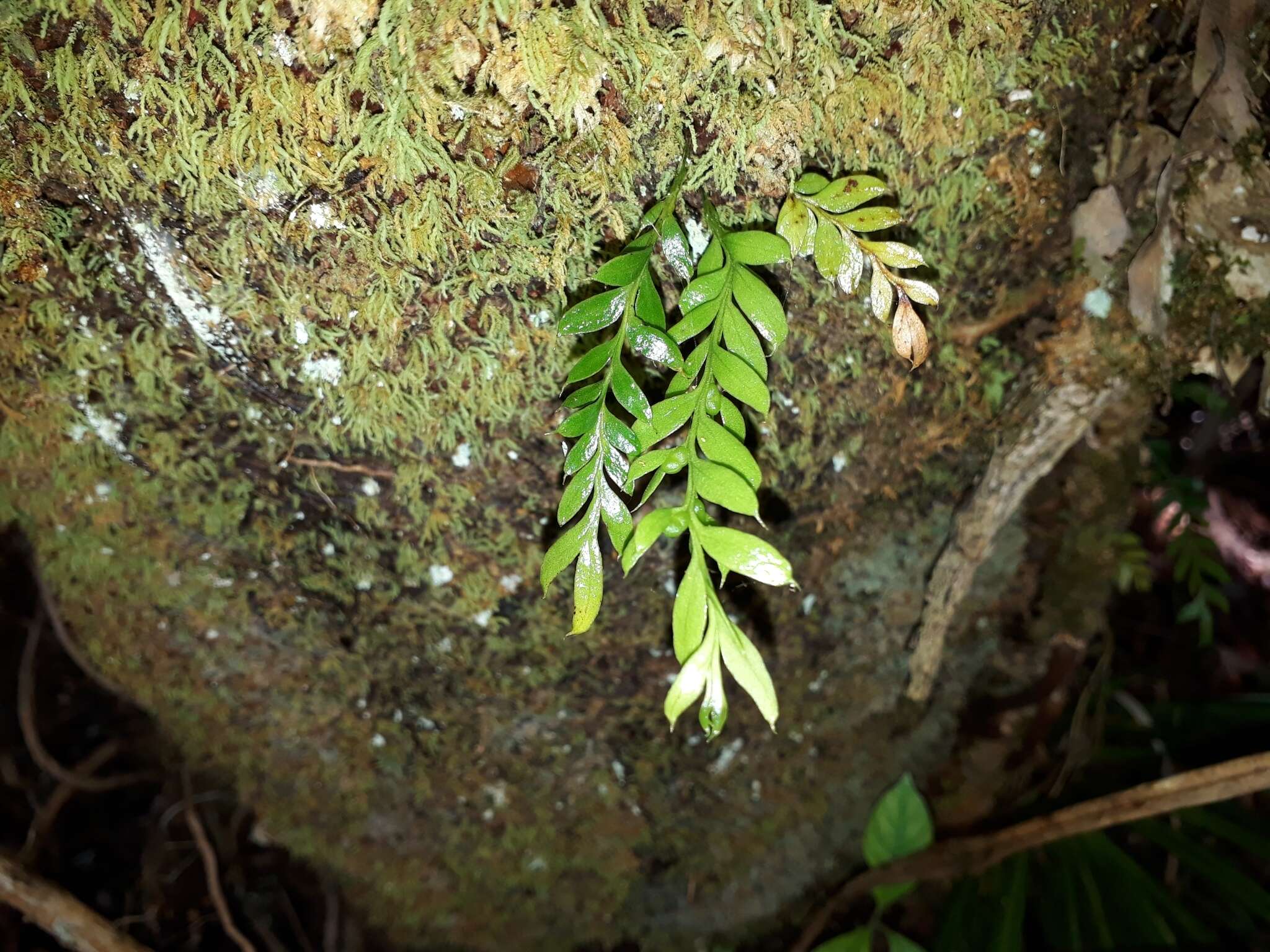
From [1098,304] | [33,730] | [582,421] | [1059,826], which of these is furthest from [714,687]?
[33,730]

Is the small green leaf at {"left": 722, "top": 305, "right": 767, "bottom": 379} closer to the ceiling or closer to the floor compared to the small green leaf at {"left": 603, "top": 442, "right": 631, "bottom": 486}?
closer to the ceiling

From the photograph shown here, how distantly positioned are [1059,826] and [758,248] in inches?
75.4

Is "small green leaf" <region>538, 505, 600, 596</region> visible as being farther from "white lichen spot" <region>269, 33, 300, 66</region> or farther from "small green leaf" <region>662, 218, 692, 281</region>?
"white lichen spot" <region>269, 33, 300, 66</region>

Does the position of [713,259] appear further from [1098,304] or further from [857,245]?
[1098,304]

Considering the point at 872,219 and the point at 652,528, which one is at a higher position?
the point at 872,219

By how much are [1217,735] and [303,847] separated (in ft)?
8.90

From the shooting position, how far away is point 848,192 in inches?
45.6

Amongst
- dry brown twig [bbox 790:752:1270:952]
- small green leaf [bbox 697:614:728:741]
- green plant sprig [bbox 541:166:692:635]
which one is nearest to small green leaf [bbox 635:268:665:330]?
green plant sprig [bbox 541:166:692:635]

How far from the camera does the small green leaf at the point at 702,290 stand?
1.15 m

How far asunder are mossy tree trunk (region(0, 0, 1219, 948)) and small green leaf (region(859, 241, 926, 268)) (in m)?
0.20

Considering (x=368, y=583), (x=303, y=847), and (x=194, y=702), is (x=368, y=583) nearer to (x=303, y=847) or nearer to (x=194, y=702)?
(x=194, y=702)

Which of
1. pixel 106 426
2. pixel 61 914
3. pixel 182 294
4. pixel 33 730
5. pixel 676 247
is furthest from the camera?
Result: pixel 33 730

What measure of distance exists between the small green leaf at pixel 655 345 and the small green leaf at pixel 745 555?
0.25 metres

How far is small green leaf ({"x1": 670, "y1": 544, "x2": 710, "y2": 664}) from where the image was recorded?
1097mm
